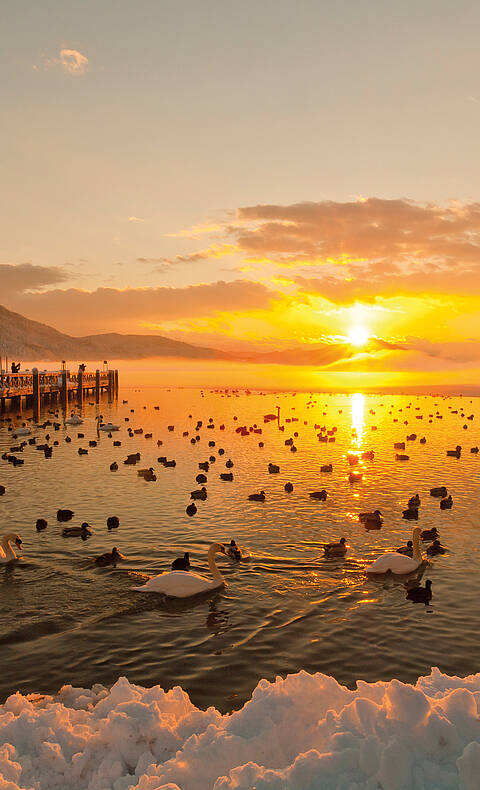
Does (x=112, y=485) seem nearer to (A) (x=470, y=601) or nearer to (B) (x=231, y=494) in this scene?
(B) (x=231, y=494)

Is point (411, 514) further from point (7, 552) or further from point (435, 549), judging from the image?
point (7, 552)

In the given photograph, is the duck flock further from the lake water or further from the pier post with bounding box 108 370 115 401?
the pier post with bounding box 108 370 115 401

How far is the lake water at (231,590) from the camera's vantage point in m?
12.4

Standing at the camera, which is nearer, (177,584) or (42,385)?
(177,584)

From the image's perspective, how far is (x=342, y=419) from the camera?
8544 cm

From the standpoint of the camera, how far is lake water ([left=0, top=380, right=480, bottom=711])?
12406 millimetres

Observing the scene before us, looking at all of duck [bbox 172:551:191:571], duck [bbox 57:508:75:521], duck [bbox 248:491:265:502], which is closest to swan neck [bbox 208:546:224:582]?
duck [bbox 172:551:191:571]

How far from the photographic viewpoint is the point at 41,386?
96.6m

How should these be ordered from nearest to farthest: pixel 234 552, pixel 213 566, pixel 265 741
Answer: pixel 265 741
pixel 213 566
pixel 234 552

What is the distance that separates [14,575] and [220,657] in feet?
28.0

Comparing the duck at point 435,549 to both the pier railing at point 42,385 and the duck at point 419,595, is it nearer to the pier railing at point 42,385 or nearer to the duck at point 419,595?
the duck at point 419,595

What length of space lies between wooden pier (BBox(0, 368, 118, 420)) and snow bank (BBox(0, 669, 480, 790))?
226 ft

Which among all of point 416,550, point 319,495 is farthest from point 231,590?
point 319,495

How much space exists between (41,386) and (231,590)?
86614 millimetres
